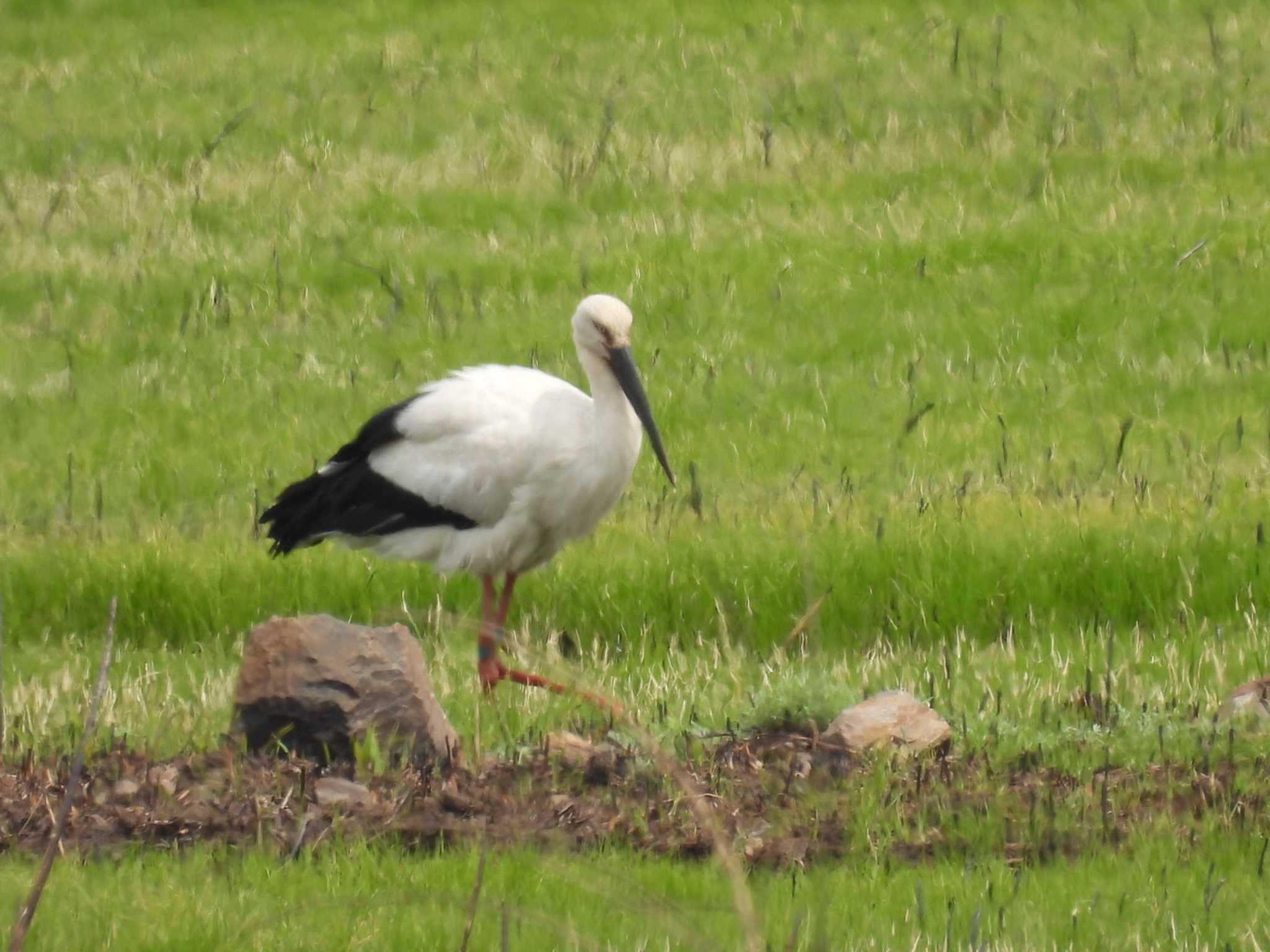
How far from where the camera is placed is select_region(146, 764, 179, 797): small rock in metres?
6.02

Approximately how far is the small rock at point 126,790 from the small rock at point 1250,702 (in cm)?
334

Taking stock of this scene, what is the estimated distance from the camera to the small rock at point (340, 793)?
19.2 ft

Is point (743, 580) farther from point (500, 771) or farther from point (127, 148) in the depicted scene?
point (127, 148)

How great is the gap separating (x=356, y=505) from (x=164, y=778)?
3.38 m

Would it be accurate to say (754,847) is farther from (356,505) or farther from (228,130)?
(228,130)

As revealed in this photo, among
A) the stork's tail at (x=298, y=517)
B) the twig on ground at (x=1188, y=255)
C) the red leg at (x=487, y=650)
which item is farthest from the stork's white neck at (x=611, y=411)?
the twig on ground at (x=1188, y=255)

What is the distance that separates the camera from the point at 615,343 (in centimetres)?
901

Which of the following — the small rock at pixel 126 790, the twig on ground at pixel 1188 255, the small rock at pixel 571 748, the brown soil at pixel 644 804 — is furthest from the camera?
Answer: the twig on ground at pixel 1188 255

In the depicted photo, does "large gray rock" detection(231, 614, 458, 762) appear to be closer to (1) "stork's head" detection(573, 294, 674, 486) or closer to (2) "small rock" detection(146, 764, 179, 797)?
(2) "small rock" detection(146, 764, 179, 797)

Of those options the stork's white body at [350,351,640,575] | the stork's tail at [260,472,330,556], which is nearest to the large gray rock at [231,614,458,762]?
the stork's white body at [350,351,640,575]

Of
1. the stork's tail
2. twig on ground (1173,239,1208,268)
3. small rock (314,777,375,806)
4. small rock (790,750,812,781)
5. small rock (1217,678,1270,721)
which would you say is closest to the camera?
small rock (314,777,375,806)

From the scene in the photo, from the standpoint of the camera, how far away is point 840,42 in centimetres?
1927

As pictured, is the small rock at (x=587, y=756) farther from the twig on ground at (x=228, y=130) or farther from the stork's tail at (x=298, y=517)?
the twig on ground at (x=228, y=130)

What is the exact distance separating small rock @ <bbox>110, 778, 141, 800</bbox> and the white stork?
2.45 metres
